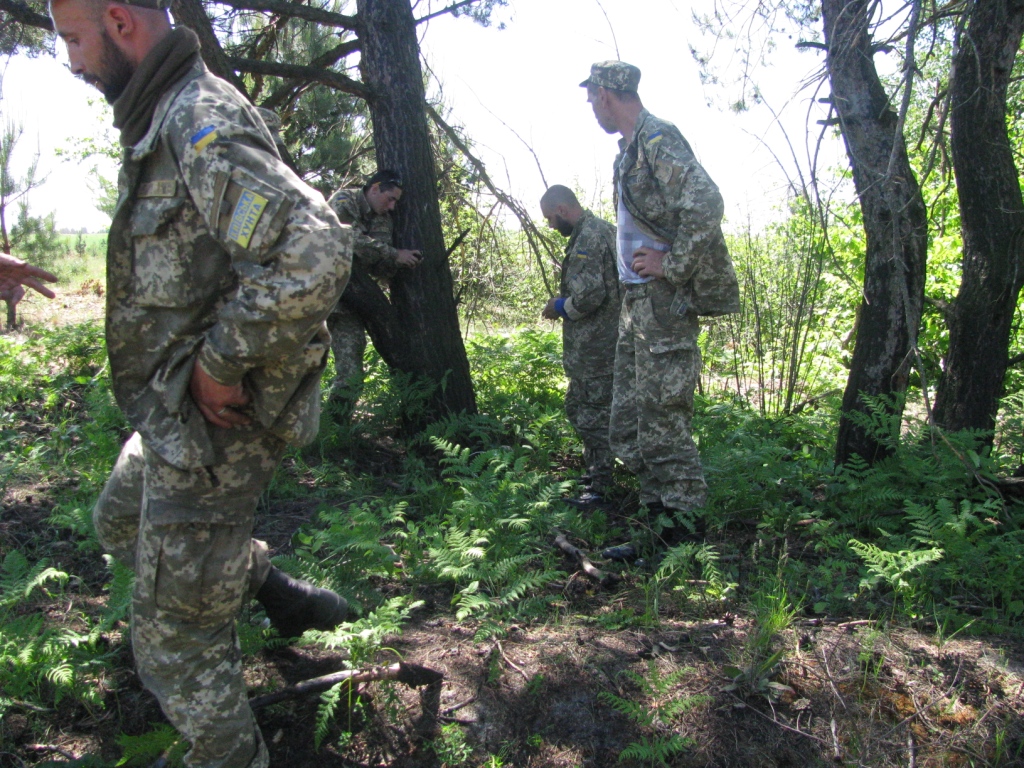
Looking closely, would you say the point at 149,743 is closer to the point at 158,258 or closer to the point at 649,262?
the point at 158,258

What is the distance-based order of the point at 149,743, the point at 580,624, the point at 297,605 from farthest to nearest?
the point at 580,624
the point at 297,605
the point at 149,743

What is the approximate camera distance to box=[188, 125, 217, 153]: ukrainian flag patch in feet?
6.08

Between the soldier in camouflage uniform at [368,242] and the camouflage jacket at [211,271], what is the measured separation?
324 cm

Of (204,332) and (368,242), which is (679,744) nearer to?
(204,332)

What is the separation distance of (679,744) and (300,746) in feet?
3.87

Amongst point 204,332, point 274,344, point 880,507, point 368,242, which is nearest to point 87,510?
point 204,332

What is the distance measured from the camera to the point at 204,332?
201cm

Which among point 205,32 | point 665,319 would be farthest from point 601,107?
point 205,32

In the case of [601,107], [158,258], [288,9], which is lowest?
[158,258]

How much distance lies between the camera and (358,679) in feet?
8.25

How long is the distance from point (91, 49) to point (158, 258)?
22.2 inches

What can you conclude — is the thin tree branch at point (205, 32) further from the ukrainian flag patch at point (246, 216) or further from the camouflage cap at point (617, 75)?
the ukrainian flag patch at point (246, 216)

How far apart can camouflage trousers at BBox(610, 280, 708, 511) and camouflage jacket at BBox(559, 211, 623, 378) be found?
0.88 metres

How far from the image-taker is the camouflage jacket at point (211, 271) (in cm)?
183
